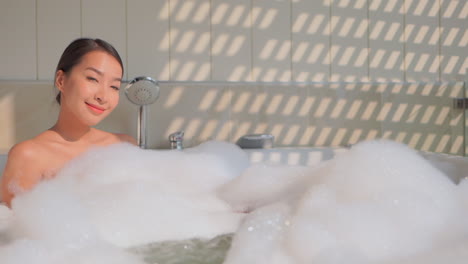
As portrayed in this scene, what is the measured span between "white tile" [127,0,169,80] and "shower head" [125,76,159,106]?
9.4 inches

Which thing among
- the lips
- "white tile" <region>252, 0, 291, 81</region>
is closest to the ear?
the lips

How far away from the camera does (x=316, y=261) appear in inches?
28.1


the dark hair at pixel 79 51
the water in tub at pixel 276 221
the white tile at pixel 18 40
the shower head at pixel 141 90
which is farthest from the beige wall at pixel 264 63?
the water in tub at pixel 276 221

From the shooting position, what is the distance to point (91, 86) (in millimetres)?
1252

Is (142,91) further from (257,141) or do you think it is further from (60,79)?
(60,79)

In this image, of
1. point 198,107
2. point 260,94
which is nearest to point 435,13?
point 260,94

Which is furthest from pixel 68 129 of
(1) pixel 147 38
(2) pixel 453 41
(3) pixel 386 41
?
(2) pixel 453 41

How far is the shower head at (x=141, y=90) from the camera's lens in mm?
2111

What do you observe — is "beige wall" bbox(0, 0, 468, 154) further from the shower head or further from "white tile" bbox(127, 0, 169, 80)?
the shower head

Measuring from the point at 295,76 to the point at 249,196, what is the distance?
1.41m

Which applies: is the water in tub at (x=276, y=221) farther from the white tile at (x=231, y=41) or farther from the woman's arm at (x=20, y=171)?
the white tile at (x=231, y=41)

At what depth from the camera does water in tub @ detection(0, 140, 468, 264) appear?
0.75 metres

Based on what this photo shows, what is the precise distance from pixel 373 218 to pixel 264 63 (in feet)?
5.70

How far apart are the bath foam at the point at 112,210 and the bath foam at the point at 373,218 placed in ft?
0.60
